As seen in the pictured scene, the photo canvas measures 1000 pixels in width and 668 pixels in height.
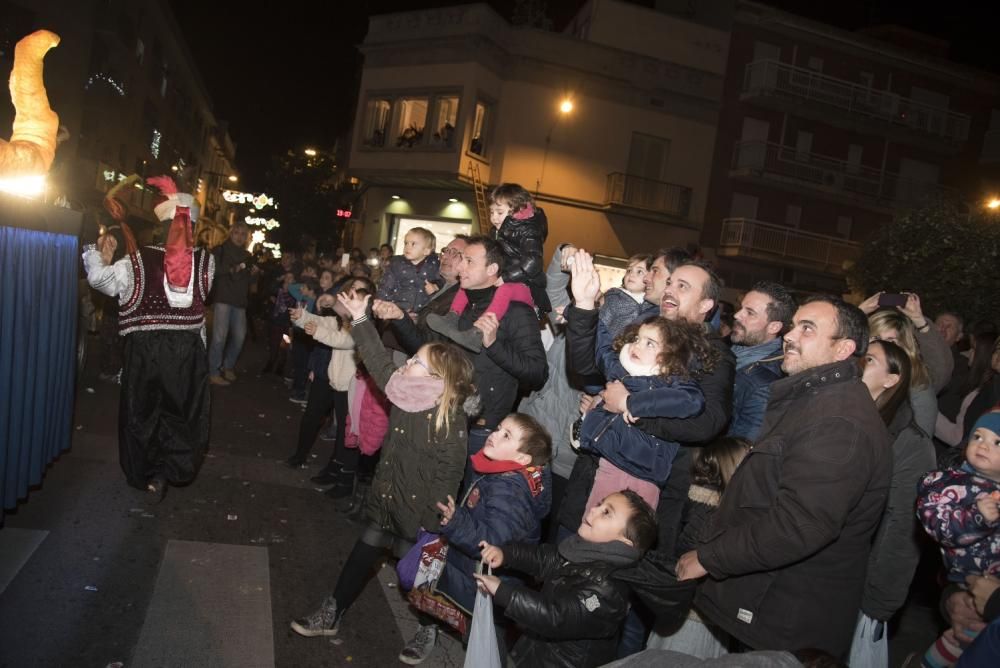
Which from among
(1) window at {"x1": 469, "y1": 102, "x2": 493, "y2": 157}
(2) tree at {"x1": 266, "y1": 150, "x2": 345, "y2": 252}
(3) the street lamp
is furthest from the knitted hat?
(2) tree at {"x1": 266, "y1": 150, "x2": 345, "y2": 252}

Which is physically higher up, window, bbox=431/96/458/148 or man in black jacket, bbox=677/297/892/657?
window, bbox=431/96/458/148

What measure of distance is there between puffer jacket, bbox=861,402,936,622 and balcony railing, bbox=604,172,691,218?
19.1 meters

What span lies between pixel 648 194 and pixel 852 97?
9284mm

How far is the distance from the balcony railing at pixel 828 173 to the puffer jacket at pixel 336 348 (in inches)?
820

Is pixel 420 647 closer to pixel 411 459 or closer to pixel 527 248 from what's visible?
pixel 411 459

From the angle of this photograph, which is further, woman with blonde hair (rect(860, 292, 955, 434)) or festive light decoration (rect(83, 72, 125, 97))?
festive light decoration (rect(83, 72, 125, 97))

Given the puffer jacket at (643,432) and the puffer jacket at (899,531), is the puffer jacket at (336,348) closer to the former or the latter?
the puffer jacket at (643,432)

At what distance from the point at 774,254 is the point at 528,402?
21.9 meters

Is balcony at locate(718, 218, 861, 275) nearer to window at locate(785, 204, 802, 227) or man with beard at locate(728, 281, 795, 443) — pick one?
window at locate(785, 204, 802, 227)

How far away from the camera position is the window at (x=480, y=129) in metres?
21.0

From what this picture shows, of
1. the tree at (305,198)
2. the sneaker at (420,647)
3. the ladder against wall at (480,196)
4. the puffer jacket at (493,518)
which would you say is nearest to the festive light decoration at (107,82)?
the tree at (305,198)

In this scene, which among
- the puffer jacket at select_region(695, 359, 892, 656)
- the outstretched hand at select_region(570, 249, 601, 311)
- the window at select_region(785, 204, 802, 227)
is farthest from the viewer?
the window at select_region(785, 204, 802, 227)

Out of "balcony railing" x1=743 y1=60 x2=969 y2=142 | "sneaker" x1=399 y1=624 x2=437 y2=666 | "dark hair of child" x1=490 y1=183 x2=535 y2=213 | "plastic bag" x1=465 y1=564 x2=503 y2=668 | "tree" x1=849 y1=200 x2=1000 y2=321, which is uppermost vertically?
"balcony railing" x1=743 y1=60 x2=969 y2=142

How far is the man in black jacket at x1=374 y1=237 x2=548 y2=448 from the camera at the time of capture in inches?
168
